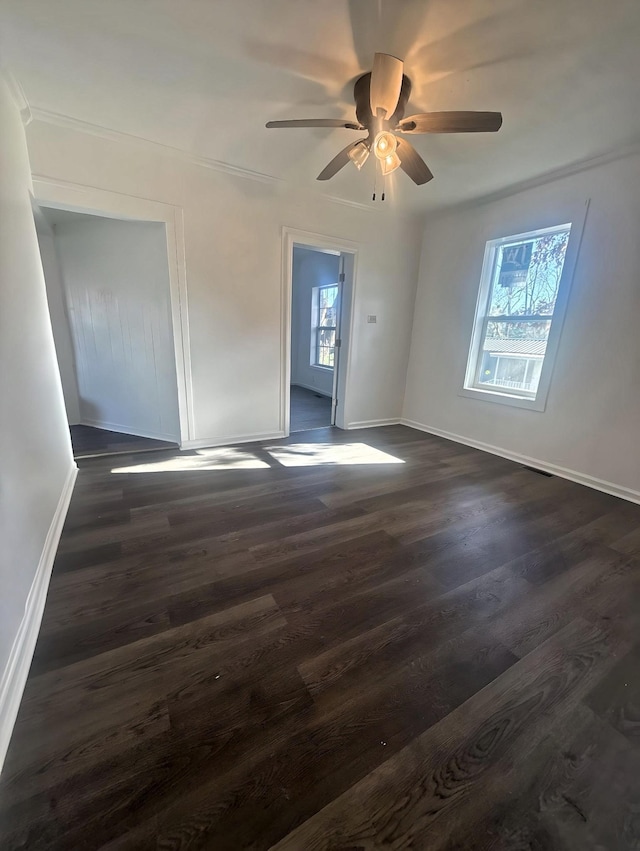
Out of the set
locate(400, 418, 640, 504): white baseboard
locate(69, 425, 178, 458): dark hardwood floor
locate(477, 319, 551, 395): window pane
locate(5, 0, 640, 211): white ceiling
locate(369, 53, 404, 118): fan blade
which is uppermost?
locate(5, 0, 640, 211): white ceiling

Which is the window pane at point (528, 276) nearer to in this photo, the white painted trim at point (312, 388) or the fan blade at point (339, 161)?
the fan blade at point (339, 161)

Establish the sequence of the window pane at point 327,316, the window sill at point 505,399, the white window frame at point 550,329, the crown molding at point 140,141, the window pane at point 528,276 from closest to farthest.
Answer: the crown molding at point 140,141
the white window frame at point 550,329
the window pane at point 528,276
the window sill at point 505,399
the window pane at point 327,316

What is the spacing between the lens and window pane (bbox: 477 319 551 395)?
332 centimetres

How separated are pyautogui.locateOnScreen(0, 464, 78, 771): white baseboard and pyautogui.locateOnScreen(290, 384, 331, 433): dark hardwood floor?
287cm

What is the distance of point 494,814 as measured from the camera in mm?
895

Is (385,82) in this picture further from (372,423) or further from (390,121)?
(372,423)

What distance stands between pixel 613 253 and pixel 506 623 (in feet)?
9.89

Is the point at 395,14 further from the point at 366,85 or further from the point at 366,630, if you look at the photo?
the point at 366,630

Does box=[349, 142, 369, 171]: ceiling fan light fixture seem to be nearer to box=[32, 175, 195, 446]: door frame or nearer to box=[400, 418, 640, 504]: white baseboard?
box=[32, 175, 195, 446]: door frame

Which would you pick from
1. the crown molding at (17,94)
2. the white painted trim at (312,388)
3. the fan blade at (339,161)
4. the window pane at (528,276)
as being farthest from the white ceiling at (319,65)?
the white painted trim at (312,388)

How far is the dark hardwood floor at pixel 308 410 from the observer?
182 inches

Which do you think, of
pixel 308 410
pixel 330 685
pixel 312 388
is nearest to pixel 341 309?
pixel 308 410

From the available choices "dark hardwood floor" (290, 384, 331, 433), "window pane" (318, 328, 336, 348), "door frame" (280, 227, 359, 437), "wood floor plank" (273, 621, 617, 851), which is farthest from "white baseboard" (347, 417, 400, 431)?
"wood floor plank" (273, 621, 617, 851)

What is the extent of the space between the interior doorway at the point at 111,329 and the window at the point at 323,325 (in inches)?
138
